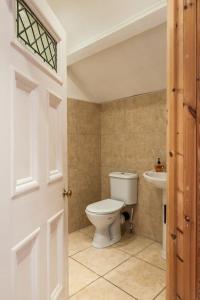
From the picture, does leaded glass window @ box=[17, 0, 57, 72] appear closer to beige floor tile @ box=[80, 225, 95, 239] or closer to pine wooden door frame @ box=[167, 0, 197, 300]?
pine wooden door frame @ box=[167, 0, 197, 300]

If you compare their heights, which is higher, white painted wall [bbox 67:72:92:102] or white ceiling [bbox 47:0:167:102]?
white ceiling [bbox 47:0:167:102]

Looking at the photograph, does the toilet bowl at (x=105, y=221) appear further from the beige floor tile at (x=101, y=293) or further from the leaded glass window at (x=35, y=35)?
the leaded glass window at (x=35, y=35)

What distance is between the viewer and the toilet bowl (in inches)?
91.4

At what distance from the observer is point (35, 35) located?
3.56 ft

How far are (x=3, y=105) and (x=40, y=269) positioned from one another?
A: 2.74 feet

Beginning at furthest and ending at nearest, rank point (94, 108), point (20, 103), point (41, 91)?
1. point (94, 108)
2. point (41, 91)
3. point (20, 103)

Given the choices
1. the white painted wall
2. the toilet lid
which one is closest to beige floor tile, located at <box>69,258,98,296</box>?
the toilet lid

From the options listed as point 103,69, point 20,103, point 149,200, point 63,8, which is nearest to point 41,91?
point 20,103

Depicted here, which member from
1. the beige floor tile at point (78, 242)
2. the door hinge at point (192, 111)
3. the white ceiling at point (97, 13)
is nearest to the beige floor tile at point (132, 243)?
the beige floor tile at point (78, 242)

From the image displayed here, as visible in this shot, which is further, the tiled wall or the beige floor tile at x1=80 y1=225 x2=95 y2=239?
the beige floor tile at x1=80 y1=225 x2=95 y2=239

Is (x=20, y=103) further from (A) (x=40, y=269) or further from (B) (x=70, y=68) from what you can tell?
(B) (x=70, y=68)

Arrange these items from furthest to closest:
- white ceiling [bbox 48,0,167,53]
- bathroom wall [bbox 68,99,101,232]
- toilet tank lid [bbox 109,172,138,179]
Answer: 1. bathroom wall [bbox 68,99,101,232]
2. toilet tank lid [bbox 109,172,138,179]
3. white ceiling [bbox 48,0,167,53]

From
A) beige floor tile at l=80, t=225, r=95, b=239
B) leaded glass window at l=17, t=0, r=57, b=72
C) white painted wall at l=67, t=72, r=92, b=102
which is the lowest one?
beige floor tile at l=80, t=225, r=95, b=239

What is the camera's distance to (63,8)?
5.66ft
